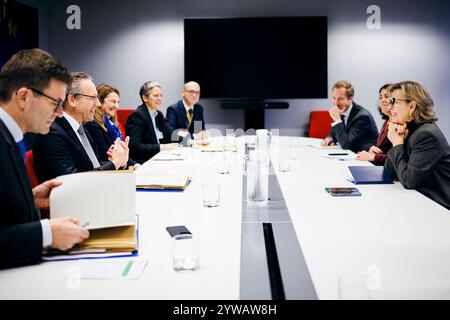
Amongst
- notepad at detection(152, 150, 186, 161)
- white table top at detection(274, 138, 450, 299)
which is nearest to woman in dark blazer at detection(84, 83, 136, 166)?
notepad at detection(152, 150, 186, 161)

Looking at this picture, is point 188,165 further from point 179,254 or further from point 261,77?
point 261,77

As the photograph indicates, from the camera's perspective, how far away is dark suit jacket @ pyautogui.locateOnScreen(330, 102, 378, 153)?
172 inches

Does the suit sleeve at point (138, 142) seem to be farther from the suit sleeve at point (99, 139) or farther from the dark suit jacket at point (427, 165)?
the dark suit jacket at point (427, 165)

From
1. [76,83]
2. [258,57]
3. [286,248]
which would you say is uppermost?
[258,57]

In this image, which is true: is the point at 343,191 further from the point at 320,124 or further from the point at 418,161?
the point at 320,124

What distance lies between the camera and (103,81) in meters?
6.93

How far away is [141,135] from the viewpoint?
4.51m

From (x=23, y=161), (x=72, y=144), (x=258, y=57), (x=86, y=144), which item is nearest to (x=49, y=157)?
(x=72, y=144)

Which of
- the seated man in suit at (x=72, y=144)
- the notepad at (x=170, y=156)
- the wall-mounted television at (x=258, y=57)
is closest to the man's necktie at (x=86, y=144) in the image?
the seated man in suit at (x=72, y=144)

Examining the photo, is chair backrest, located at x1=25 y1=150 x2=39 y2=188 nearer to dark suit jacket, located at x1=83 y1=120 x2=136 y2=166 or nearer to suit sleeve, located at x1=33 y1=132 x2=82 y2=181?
suit sleeve, located at x1=33 y1=132 x2=82 y2=181

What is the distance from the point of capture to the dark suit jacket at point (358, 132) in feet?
14.4

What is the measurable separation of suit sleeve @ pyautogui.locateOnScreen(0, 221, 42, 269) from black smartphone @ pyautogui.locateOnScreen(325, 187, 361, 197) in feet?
4.59

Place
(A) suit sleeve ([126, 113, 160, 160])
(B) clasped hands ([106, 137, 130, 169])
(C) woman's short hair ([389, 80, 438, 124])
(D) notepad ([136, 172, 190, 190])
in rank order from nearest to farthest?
1. (D) notepad ([136, 172, 190, 190])
2. (C) woman's short hair ([389, 80, 438, 124])
3. (B) clasped hands ([106, 137, 130, 169])
4. (A) suit sleeve ([126, 113, 160, 160])

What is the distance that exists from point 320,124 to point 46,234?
5.68m
